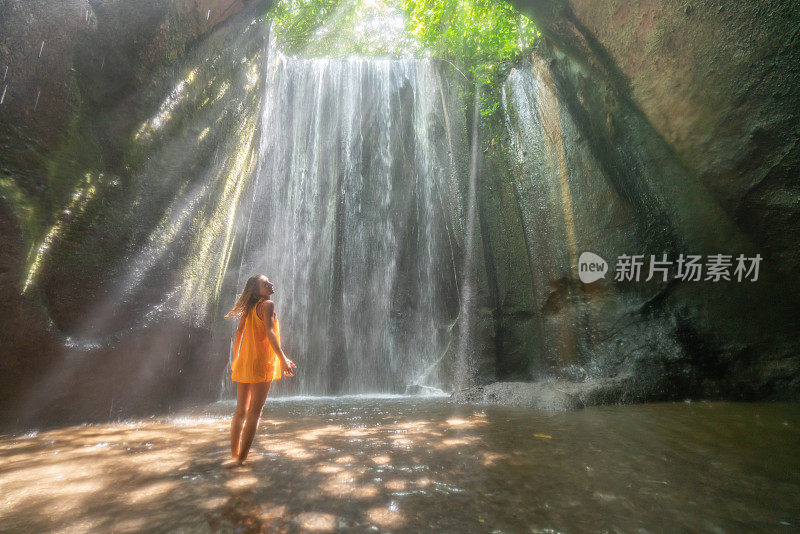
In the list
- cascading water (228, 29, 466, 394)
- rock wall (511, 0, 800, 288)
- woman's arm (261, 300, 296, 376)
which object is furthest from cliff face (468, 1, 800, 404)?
woman's arm (261, 300, 296, 376)

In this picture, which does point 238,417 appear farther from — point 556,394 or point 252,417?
point 556,394

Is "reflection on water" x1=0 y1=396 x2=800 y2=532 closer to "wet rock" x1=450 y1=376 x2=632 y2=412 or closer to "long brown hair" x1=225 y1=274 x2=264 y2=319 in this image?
"wet rock" x1=450 y1=376 x2=632 y2=412

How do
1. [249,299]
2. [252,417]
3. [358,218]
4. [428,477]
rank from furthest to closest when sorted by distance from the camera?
[358,218] < [249,299] < [252,417] < [428,477]

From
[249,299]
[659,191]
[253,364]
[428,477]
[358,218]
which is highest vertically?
[358,218]

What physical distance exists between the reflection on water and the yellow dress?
64cm

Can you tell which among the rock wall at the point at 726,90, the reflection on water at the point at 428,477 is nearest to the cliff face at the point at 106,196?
the reflection on water at the point at 428,477

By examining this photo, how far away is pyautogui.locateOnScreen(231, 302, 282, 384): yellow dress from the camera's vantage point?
3.08 metres

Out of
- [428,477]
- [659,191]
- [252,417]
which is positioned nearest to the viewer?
[428,477]

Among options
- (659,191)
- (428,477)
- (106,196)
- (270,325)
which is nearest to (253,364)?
(270,325)

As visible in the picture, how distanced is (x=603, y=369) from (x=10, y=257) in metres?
7.54

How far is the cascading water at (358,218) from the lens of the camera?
9.71m

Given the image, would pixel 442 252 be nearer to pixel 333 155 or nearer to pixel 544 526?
pixel 333 155

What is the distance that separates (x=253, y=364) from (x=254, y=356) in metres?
0.06

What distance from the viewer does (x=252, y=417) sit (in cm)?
301
